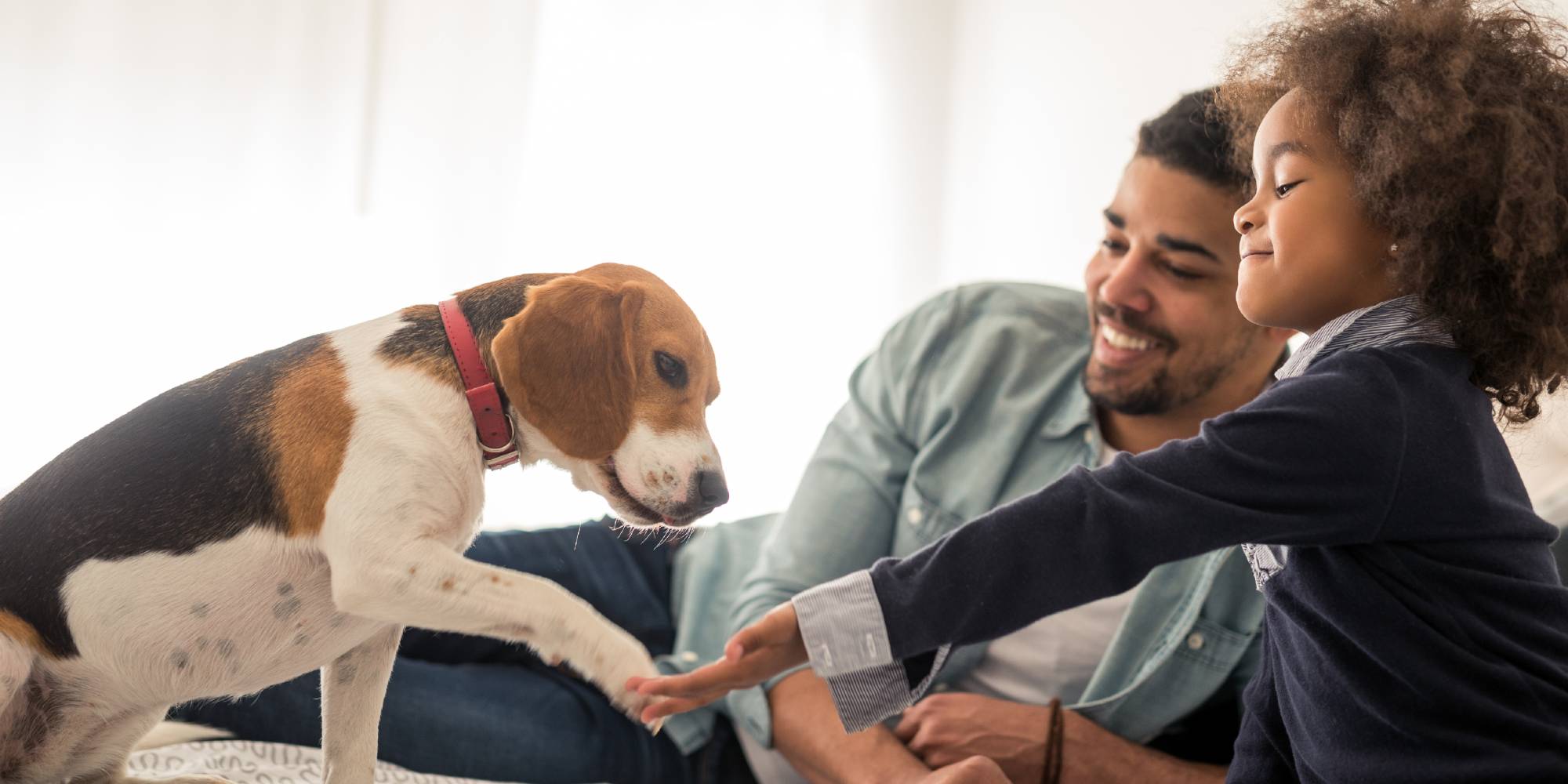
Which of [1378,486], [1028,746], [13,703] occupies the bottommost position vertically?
[1028,746]

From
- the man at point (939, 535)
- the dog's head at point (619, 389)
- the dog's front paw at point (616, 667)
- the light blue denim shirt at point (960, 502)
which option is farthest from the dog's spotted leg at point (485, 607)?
the light blue denim shirt at point (960, 502)

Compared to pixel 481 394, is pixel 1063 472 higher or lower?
lower

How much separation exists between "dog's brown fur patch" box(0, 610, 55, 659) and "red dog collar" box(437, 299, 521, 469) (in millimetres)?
346

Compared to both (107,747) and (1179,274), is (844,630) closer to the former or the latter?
(107,747)

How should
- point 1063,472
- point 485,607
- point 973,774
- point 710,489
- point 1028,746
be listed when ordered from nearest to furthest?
point 485,607 < point 710,489 < point 973,774 < point 1028,746 < point 1063,472

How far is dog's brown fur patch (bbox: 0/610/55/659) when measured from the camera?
2.79ft

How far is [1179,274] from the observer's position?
1792mm

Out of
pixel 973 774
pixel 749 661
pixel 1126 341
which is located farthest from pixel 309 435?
pixel 1126 341

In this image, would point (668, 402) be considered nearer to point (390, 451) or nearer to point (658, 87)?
point (390, 451)

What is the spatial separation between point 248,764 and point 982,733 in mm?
921

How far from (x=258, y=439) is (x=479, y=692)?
1.00 m

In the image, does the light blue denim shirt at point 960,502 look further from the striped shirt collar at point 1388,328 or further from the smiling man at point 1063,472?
the striped shirt collar at point 1388,328

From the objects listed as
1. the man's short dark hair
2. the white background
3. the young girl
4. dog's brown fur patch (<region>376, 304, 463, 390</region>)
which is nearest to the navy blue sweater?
the young girl

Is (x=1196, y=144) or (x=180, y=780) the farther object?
(x=1196, y=144)
